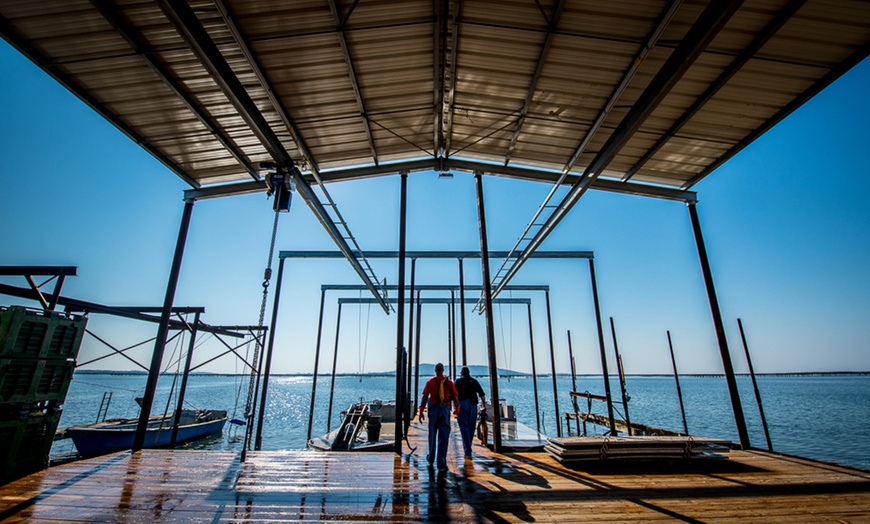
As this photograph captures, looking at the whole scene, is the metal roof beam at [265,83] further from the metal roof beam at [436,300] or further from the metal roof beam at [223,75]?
the metal roof beam at [436,300]

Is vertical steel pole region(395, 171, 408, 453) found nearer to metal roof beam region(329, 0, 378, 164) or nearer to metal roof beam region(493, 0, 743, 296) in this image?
metal roof beam region(329, 0, 378, 164)

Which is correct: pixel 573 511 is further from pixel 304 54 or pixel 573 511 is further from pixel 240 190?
pixel 240 190

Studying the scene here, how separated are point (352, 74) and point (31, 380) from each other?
8.12m

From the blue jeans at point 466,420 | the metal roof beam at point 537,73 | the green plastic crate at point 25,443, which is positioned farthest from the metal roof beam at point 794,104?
the green plastic crate at point 25,443

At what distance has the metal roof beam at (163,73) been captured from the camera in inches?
215

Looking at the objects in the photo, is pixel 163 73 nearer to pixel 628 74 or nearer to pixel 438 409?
pixel 438 409

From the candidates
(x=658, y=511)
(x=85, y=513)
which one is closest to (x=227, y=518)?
(x=85, y=513)

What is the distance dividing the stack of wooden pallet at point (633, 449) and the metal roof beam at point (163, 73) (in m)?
10.2

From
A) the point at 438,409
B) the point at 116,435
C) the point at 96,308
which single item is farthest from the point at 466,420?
the point at 116,435

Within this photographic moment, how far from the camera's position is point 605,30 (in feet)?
21.1

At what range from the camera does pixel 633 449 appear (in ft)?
21.5

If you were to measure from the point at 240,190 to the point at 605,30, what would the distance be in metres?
9.82

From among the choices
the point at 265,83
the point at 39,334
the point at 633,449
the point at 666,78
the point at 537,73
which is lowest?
the point at 633,449

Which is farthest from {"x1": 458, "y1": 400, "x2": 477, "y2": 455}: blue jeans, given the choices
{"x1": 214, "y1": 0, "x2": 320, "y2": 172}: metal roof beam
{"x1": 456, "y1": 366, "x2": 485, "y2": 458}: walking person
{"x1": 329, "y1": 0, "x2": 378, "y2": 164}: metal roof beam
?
{"x1": 329, "y1": 0, "x2": 378, "y2": 164}: metal roof beam
